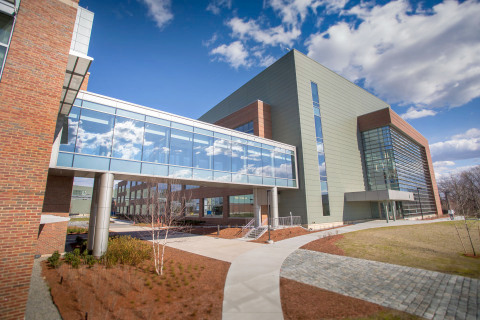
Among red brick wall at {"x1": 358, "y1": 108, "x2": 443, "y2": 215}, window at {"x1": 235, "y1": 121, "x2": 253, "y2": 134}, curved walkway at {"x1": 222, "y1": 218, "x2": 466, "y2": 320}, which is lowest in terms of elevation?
curved walkway at {"x1": 222, "y1": 218, "x2": 466, "y2": 320}

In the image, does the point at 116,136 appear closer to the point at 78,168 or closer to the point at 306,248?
the point at 78,168

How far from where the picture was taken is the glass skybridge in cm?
1373

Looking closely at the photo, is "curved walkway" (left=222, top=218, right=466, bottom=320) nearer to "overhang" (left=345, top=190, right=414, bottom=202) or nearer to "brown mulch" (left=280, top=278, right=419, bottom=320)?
"brown mulch" (left=280, top=278, right=419, bottom=320)

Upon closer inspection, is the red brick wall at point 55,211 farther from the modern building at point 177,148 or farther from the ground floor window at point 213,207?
the ground floor window at point 213,207

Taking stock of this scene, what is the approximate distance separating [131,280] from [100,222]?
553 centimetres

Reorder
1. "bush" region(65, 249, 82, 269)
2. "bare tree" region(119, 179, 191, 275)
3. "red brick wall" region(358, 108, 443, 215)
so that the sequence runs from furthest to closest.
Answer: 1. "red brick wall" region(358, 108, 443, 215)
2. "bush" region(65, 249, 82, 269)
3. "bare tree" region(119, 179, 191, 275)

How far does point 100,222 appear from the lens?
44.3ft

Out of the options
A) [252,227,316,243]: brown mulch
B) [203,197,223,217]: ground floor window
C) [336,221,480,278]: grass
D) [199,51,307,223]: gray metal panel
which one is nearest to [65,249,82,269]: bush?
[252,227,316,243]: brown mulch

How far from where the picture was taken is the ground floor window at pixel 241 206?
29.8 m

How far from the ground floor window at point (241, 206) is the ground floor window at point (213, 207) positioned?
284 cm

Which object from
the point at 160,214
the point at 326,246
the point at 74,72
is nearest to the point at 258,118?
the point at 160,214

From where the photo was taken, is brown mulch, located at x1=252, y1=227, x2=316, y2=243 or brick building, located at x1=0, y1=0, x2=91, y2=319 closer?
brick building, located at x1=0, y1=0, x2=91, y2=319

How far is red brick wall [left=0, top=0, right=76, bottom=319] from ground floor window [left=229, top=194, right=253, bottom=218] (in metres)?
25.0

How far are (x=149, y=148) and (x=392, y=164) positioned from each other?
1394 inches
